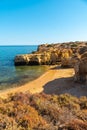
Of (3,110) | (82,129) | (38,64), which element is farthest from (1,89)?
(38,64)

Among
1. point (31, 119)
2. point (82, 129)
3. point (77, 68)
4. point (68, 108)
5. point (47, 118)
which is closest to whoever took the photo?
point (82, 129)

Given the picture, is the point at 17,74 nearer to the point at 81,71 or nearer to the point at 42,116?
the point at 81,71

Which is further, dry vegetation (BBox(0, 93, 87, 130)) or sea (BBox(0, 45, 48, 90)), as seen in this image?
sea (BBox(0, 45, 48, 90))

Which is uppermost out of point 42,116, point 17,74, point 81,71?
point 42,116

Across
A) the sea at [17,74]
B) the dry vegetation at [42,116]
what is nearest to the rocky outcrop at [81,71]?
the sea at [17,74]

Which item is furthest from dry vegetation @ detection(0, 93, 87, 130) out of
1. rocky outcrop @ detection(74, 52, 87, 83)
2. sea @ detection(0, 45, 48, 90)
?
sea @ detection(0, 45, 48, 90)

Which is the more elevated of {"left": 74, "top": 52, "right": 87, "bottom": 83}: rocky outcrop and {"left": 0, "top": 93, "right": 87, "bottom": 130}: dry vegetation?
{"left": 0, "top": 93, "right": 87, "bottom": 130}: dry vegetation

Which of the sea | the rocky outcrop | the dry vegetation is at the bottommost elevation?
the sea

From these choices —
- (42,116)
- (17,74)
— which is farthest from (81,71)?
(42,116)

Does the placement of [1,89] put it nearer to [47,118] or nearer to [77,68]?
[77,68]

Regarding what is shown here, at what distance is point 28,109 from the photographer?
21.1 ft

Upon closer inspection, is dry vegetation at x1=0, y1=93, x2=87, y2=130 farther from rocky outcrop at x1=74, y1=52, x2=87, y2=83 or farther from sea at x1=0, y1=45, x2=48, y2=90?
sea at x1=0, y1=45, x2=48, y2=90

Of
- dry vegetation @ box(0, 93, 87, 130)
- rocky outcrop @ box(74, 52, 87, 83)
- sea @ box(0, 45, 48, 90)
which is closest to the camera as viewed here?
dry vegetation @ box(0, 93, 87, 130)

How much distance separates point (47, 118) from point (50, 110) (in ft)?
1.54
